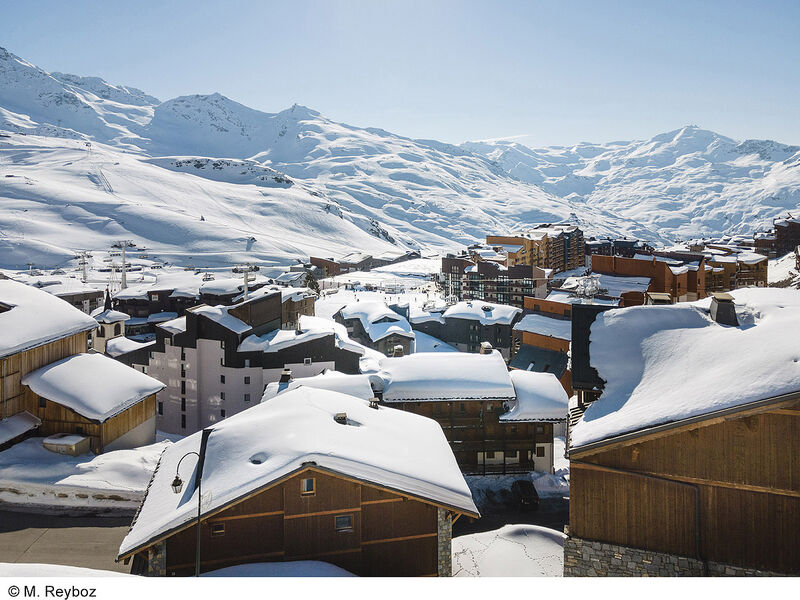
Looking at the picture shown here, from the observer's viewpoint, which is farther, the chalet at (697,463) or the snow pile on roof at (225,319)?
the snow pile on roof at (225,319)

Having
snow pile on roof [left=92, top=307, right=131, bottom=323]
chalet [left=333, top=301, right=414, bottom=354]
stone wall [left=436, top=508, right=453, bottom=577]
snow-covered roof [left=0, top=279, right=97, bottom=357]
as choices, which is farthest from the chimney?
snow pile on roof [left=92, top=307, right=131, bottom=323]

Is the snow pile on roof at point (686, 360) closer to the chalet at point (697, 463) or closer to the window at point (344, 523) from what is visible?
the chalet at point (697, 463)

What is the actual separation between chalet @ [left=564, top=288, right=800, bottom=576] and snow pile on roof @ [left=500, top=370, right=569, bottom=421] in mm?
13425

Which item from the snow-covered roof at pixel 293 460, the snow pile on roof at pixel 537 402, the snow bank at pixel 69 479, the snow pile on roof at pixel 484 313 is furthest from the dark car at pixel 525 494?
the snow pile on roof at pixel 484 313

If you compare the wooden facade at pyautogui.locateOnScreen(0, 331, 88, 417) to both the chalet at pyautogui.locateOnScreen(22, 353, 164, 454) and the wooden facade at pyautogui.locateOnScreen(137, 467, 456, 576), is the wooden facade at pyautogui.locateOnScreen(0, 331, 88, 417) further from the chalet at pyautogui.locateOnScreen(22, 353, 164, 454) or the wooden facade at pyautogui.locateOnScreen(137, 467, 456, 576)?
the wooden facade at pyautogui.locateOnScreen(137, 467, 456, 576)

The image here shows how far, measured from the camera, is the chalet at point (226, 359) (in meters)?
32.3

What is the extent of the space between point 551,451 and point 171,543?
1987 cm

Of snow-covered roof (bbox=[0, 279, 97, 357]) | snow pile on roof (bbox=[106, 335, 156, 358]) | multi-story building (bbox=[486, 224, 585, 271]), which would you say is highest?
multi-story building (bbox=[486, 224, 585, 271])

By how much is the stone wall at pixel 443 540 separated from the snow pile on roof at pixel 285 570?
2447 mm

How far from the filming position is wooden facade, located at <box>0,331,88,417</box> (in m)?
21.3

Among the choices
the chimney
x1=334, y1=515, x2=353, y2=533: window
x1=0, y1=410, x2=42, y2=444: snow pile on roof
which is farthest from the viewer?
x1=0, y1=410, x2=42, y2=444: snow pile on roof

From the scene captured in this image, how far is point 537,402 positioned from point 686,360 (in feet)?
47.7

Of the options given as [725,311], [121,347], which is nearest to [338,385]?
[725,311]
